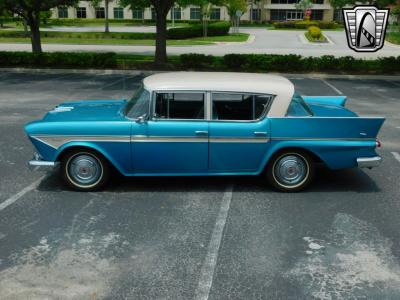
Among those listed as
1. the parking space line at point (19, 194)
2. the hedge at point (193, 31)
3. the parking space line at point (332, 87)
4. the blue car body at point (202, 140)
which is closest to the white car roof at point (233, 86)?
the blue car body at point (202, 140)

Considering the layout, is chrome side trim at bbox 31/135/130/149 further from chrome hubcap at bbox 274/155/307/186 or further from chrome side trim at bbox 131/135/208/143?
chrome hubcap at bbox 274/155/307/186

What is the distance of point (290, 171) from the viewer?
22.2 feet

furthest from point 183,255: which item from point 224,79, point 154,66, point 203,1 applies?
point 203,1

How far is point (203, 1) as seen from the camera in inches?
972

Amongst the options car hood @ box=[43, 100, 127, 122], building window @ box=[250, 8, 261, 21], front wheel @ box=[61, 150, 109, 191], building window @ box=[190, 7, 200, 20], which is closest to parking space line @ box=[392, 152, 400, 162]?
car hood @ box=[43, 100, 127, 122]

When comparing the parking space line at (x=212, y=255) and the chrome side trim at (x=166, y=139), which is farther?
the chrome side trim at (x=166, y=139)

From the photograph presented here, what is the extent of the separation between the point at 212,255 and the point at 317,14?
88282 mm

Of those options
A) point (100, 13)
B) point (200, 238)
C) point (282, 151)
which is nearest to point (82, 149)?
point (200, 238)

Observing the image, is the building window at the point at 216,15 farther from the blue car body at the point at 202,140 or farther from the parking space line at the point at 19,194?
the blue car body at the point at 202,140

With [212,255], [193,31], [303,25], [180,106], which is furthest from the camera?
[303,25]

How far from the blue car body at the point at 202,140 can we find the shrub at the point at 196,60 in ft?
51.4

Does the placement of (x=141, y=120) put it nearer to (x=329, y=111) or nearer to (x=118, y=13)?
(x=329, y=111)

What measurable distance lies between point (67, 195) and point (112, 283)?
2454 millimetres

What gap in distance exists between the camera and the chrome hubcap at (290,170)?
265 inches
